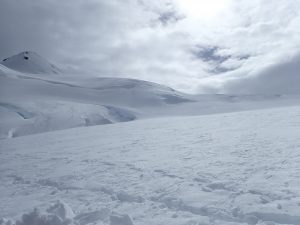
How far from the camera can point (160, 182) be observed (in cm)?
632

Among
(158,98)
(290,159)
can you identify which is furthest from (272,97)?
(290,159)

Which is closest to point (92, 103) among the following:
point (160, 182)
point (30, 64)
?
point (160, 182)

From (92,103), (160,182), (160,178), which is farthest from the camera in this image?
(92,103)

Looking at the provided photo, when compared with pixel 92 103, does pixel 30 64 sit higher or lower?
higher

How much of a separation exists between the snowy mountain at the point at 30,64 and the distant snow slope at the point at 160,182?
61.1 meters

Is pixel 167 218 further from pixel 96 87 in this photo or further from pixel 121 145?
pixel 96 87

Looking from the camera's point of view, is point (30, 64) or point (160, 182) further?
point (30, 64)

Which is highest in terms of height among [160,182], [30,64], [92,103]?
[30,64]

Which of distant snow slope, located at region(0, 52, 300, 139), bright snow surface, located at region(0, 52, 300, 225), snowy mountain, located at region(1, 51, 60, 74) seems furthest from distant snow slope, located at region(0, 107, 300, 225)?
snowy mountain, located at region(1, 51, 60, 74)

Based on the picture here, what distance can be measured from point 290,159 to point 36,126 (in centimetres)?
1518

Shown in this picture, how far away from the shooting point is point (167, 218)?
183 inches

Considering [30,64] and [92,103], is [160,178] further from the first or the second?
[30,64]

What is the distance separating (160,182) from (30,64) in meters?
69.9

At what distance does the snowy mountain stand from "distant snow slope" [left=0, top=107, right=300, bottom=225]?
6113 cm
